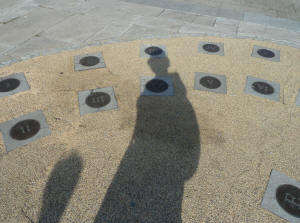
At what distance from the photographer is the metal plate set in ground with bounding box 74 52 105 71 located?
6730 millimetres

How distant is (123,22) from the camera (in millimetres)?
9633

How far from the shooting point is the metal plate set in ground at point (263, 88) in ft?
19.9

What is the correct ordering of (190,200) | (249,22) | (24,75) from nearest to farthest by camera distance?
(190,200), (24,75), (249,22)

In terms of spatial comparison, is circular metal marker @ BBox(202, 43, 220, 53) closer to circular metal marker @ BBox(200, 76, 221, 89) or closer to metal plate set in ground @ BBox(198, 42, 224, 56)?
metal plate set in ground @ BBox(198, 42, 224, 56)

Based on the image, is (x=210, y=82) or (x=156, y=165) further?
(x=210, y=82)

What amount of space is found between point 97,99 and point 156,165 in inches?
92.1

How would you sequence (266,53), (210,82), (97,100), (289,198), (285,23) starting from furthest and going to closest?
(285,23)
(266,53)
(210,82)
(97,100)
(289,198)

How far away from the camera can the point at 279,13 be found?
1166 cm

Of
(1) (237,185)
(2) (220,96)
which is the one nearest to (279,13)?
(2) (220,96)

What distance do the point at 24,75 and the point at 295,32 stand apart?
10466 mm

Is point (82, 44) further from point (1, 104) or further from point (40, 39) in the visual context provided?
point (1, 104)

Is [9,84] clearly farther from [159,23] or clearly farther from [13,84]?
[159,23]

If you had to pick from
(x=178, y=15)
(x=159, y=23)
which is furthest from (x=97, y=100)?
(x=178, y=15)

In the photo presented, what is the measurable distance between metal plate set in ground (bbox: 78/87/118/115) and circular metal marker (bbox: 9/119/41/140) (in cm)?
101
